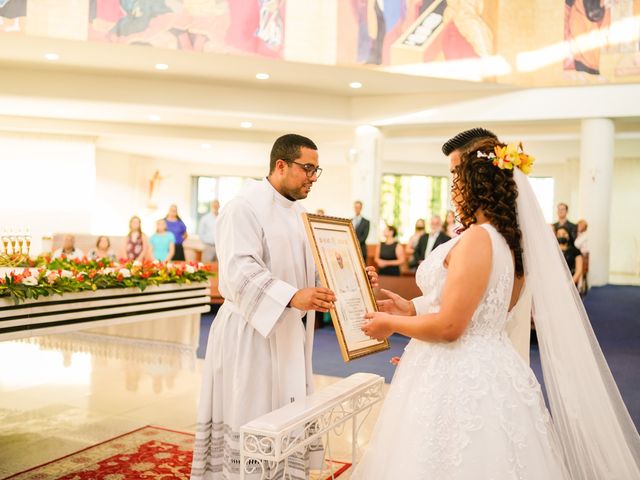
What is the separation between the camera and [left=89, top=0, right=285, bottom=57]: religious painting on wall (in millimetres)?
12102

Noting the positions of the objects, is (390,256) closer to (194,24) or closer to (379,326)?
(194,24)

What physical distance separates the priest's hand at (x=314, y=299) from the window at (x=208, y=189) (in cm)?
2212

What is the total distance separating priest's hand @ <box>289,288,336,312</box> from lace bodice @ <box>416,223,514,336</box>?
473 millimetres

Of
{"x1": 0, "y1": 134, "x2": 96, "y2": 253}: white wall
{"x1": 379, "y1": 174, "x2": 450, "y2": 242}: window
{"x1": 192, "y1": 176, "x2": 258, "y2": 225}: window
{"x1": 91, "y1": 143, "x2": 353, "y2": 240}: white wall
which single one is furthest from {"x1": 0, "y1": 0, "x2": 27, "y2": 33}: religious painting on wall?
{"x1": 379, "y1": 174, "x2": 450, "y2": 242}: window

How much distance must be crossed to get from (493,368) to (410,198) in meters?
21.8

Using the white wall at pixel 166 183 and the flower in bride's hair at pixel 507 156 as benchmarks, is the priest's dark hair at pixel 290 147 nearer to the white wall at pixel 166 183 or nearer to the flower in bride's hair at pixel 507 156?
the flower in bride's hair at pixel 507 156

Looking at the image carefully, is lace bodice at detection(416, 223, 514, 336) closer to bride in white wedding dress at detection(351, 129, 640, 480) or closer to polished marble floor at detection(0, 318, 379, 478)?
bride in white wedding dress at detection(351, 129, 640, 480)

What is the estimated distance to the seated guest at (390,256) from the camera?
11562mm

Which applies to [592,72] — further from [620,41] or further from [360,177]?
[360,177]

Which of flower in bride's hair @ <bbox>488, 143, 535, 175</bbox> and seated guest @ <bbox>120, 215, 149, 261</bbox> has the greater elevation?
flower in bride's hair @ <bbox>488, 143, 535, 175</bbox>

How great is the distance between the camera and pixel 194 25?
12445 mm

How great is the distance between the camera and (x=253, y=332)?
354 cm

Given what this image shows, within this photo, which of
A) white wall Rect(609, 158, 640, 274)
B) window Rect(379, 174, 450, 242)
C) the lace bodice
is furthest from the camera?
window Rect(379, 174, 450, 242)

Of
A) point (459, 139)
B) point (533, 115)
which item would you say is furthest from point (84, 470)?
point (533, 115)
